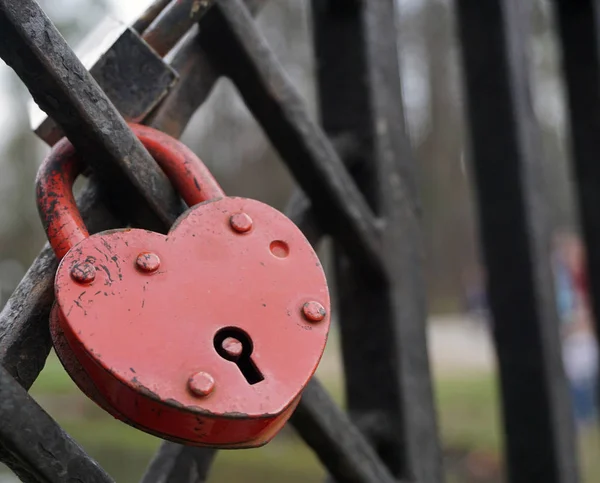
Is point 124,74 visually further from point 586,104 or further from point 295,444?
point 295,444

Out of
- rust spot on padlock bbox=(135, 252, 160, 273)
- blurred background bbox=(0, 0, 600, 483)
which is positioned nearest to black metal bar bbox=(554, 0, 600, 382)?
blurred background bbox=(0, 0, 600, 483)

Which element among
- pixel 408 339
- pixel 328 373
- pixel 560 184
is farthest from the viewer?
pixel 560 184

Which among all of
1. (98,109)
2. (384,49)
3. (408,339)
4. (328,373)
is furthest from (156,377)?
(328,373)

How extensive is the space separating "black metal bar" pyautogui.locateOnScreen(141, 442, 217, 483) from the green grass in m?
3.28

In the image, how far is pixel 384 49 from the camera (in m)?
1.09

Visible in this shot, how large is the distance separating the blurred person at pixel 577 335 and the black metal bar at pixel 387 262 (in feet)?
12.8

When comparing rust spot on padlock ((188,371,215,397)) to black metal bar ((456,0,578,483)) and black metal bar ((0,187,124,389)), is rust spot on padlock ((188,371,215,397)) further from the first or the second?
black metal bar ((456,0,578,483))

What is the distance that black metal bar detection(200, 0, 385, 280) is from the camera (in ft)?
2.80

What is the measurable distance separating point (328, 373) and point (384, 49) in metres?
7.41

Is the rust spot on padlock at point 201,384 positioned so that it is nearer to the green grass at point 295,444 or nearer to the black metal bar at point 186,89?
the black metal bar at point 186,89

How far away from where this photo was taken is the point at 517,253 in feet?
4.18

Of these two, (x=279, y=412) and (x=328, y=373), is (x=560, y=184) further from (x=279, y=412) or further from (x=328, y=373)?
(x=279, y=412)

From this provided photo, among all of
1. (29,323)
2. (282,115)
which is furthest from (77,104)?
(282,115)

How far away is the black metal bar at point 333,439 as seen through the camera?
0.86 meters
